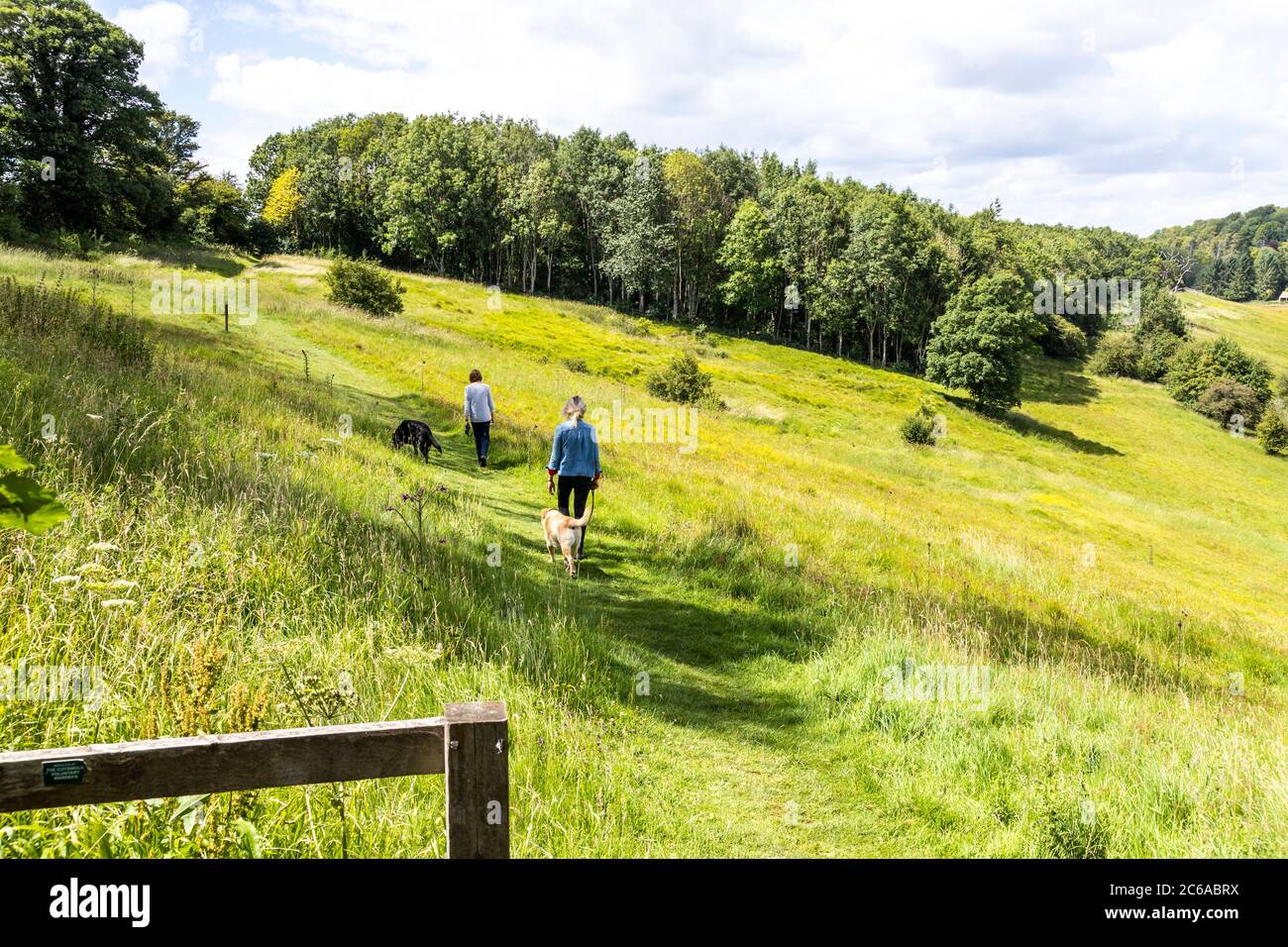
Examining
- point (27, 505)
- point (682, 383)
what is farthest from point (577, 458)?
point (682, 383)

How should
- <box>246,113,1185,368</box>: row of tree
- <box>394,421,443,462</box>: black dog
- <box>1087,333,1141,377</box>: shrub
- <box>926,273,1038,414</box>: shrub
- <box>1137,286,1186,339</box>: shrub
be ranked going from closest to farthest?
<box>394,421,443,462</box>: black dog
<box>926,273,1038,414</box>: shrub
<box>246,113,1185,368</box>: row of tree
<box>1087,333,1141,377</box>: shrub
<box>1137,286,1186,339</box>: shrub

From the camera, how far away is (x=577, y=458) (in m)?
10.5

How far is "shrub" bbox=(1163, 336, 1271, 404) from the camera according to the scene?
8219 cm

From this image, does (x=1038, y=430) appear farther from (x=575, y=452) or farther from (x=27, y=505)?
(x=27, y=505)

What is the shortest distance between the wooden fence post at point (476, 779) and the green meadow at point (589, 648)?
1362 millimetres

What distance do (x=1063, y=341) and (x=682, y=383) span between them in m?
78.2

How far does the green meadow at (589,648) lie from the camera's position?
4.42 m

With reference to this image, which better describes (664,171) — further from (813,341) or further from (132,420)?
(132,420)

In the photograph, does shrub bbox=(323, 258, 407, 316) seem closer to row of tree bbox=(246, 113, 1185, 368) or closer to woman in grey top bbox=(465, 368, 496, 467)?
woman in grey top bbox=(465, 368, 496, 467)

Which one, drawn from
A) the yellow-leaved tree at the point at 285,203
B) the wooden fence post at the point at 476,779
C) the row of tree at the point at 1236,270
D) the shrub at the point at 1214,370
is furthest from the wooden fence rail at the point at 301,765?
the row of tree at the point at 1236,270

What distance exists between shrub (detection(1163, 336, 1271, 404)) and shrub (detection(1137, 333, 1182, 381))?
4016 millimetres

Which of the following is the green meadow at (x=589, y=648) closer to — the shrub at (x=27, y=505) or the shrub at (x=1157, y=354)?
the shrub at (x=27, y=505)

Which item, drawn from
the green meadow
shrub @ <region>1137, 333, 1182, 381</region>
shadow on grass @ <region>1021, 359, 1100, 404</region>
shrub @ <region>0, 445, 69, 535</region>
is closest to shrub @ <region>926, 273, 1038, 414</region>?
shadow on grass @ <region>1021, 359, 1100, 404</region>
